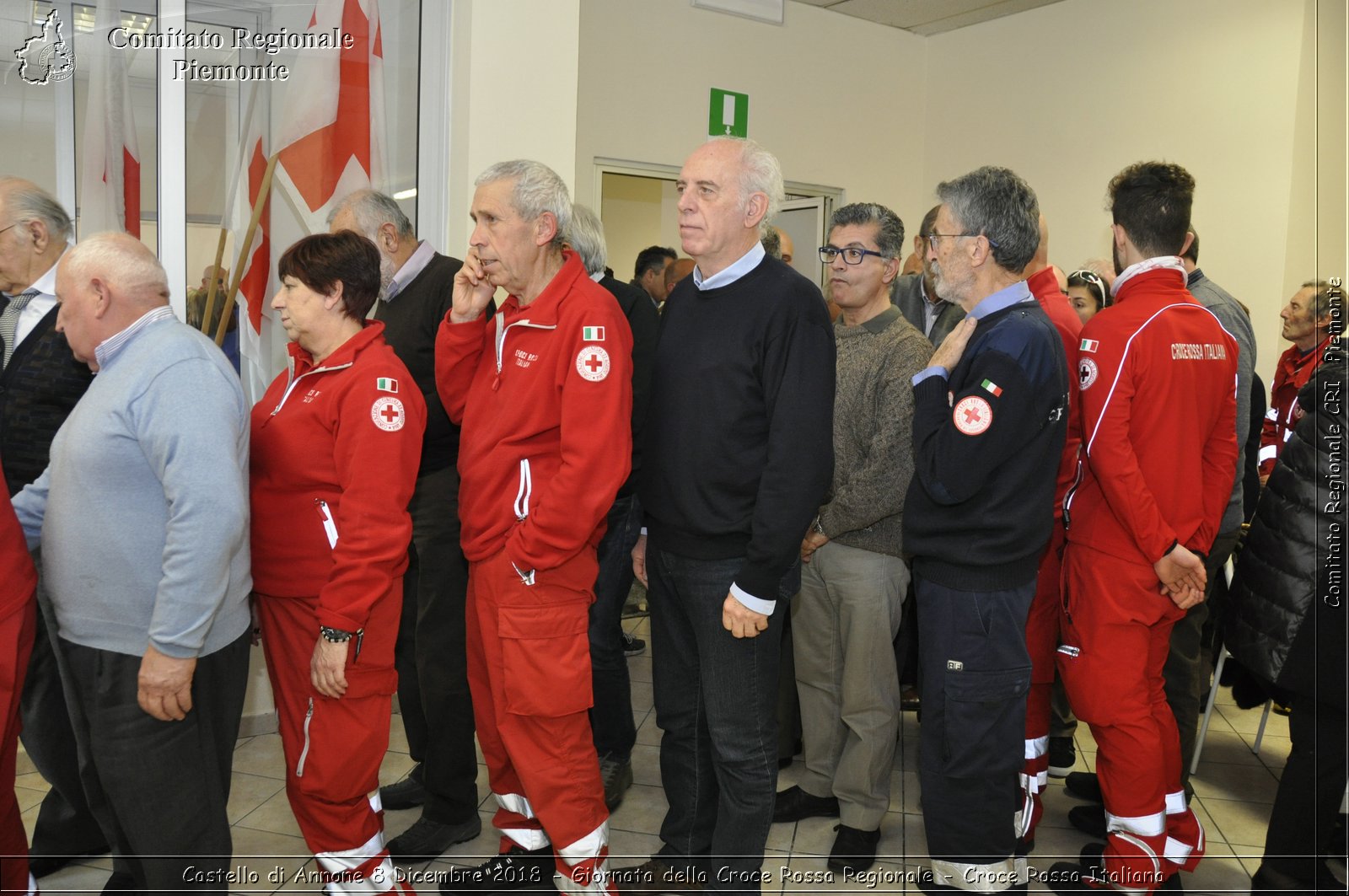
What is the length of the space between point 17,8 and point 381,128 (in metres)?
1.20

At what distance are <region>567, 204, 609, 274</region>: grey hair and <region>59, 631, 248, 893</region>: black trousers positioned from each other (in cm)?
160

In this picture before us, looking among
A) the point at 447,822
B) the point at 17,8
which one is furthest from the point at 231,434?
the point at 17,8

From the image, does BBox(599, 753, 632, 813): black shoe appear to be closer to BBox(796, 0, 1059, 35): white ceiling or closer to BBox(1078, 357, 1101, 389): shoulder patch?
BBox(1078, 357, 1101, 389): shoulder patch

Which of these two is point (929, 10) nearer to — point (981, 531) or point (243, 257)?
point (243, 257)

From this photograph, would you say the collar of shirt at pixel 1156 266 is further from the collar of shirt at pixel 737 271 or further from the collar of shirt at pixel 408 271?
the collar of shirt at pixel 408 271

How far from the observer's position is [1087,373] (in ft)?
8.02

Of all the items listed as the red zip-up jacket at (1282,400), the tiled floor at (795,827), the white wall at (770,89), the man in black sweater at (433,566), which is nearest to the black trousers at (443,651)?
the man in black sweater at (433,566)

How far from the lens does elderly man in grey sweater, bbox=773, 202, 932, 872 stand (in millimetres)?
2641

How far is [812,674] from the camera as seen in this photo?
2.92 m

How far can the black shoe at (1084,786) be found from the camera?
315cm

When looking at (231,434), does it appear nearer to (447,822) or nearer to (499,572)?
(499,572)

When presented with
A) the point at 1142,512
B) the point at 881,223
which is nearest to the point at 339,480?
the point at 881,223

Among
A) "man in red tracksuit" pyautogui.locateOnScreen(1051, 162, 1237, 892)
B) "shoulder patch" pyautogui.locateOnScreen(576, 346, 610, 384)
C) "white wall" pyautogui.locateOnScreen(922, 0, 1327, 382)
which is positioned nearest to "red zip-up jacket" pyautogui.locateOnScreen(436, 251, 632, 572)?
"shoulder patch" pyautogui.locateOnScreen(576, 346, 610, 384)

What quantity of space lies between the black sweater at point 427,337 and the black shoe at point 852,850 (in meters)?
1.50
